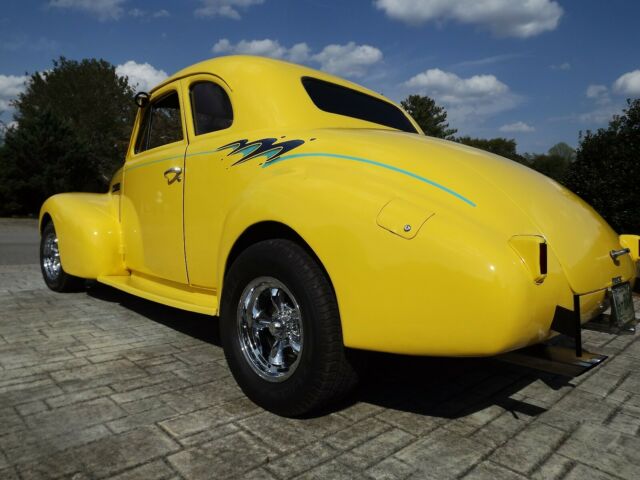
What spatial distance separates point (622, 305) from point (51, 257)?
213 inches

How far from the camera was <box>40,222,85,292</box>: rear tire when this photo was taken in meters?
5.27

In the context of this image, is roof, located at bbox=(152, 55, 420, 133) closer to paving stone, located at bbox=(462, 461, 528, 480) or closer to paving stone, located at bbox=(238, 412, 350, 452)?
paving stone, located at bbox=(238, 412, 350, 452)

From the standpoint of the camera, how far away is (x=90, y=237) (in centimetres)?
434


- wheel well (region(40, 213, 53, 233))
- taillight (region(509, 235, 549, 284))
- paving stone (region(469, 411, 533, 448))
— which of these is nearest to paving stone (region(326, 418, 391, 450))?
paving stone (region(469, 411, 533, 448))

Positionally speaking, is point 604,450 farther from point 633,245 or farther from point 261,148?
point 261,148

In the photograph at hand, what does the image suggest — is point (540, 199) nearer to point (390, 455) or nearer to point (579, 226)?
point (579, 226)

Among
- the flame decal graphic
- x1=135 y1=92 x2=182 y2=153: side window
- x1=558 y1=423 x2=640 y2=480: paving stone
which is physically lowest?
x1=558 y1=423 x2=640 y2=480: paving stone

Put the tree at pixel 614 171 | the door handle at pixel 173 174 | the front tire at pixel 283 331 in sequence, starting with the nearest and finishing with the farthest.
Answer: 1. the front tire at pixel 283 331
2. the door handle at pixel 173 174
3. the tree at pixel 614 171

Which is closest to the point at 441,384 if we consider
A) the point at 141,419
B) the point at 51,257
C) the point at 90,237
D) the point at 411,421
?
the point at 411,421

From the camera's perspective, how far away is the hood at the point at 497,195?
2182mm

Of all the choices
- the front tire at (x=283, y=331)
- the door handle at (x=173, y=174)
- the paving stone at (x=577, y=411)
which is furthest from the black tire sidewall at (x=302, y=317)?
the paving stone at (x=577, y=411)

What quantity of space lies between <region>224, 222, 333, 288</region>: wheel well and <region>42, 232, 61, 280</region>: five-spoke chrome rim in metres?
3.40

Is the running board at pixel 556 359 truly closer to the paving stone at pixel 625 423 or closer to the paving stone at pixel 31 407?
the paving stone at pixel 625 423

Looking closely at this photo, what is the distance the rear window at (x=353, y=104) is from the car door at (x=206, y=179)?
61 cm
